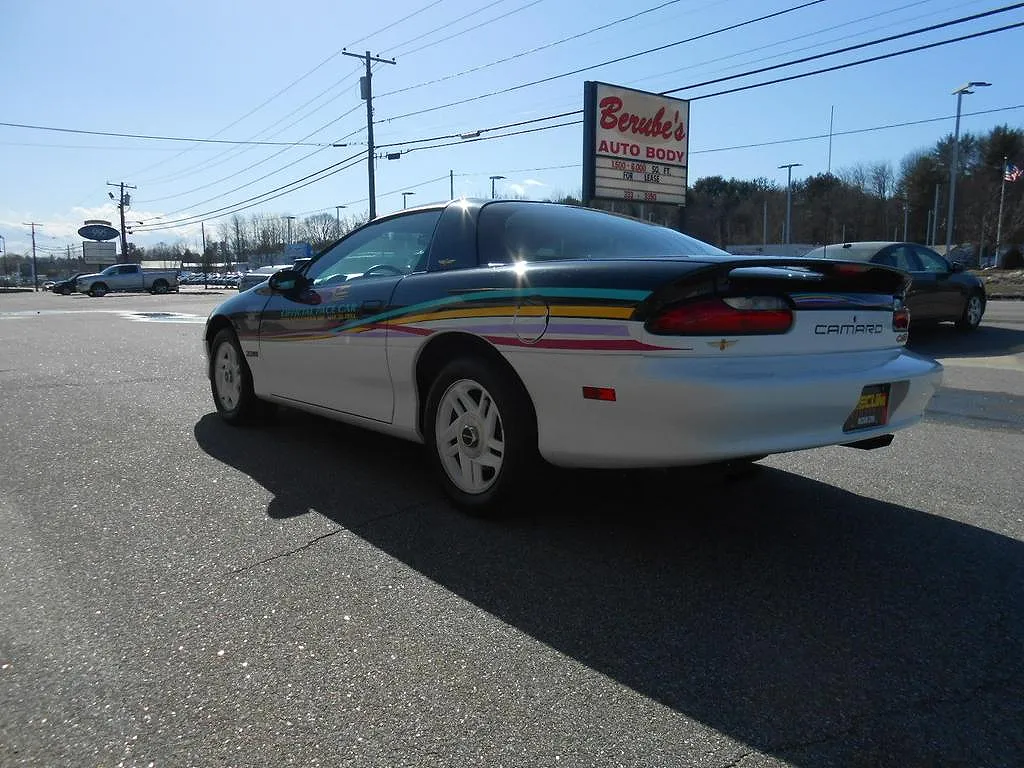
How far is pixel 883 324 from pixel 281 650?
8.92 ft

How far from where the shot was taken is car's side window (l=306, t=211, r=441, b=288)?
4.07m

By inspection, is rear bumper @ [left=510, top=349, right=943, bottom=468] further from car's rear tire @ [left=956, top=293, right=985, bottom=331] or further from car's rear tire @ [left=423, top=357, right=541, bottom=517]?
car's rear tire @ [left=956, top=293, right=985, bottom=331]

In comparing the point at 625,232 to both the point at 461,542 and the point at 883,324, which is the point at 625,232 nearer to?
the point at 883,324

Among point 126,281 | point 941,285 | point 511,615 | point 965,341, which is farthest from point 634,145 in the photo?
point 126,281

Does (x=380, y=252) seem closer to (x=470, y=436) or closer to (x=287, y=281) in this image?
(x=287, y=281)

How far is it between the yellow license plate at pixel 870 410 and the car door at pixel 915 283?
305 inches

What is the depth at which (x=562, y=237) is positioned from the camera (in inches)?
150

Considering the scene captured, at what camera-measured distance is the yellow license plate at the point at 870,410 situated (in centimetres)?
311

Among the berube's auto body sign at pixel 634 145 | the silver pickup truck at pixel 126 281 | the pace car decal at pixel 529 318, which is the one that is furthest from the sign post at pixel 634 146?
the silver pickup truck at pixel 126 281

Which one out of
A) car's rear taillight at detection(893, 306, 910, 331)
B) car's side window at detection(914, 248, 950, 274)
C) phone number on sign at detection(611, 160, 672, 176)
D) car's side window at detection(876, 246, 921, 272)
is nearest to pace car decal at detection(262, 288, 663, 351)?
car's rear taillight at detection(893, 306, 910, 331)

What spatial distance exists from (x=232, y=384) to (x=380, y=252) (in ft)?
6.23

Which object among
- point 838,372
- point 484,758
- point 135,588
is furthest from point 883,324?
point 135,588

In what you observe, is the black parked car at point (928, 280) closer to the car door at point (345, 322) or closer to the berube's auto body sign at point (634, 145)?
the car door at point (345, 322)

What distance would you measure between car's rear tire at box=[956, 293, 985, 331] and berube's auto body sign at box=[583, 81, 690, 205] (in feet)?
39.6
